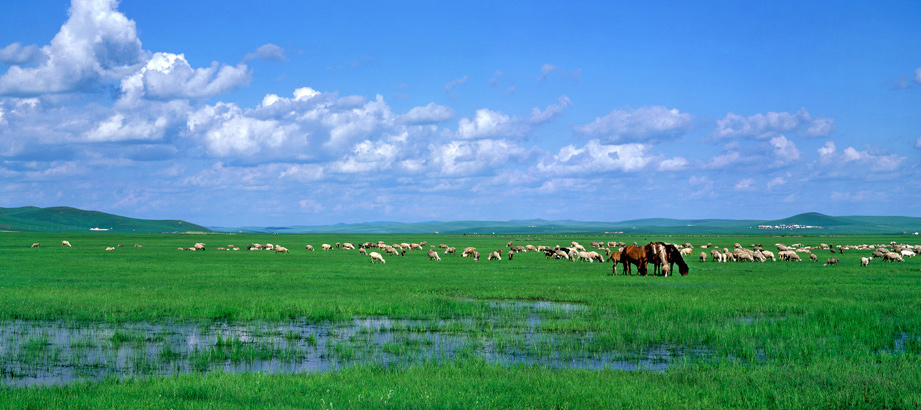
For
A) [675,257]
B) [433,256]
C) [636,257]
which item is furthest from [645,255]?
[433,256]

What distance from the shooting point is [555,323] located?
65.3ft

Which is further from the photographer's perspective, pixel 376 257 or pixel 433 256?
pixel 433 256

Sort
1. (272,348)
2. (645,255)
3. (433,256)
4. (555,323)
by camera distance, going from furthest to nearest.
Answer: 1. (433,256)
2. (645,255)
3. (555,323)
4. (272,348)

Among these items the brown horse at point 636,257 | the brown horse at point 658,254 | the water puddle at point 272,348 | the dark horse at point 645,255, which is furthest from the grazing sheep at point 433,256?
the water puddle at point 272,348

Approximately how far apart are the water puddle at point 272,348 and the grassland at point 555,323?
2.18ft

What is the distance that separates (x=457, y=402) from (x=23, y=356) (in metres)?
10.3

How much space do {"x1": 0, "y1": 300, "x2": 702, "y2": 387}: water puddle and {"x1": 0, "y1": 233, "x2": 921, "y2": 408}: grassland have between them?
2.18 ft

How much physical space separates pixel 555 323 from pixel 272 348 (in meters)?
8.14

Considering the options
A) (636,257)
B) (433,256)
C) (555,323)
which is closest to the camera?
(555,323)

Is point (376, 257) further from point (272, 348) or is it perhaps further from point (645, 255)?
point (272, 348)

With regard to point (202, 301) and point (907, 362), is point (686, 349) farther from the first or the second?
point (202, 301)

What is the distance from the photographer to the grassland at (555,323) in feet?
36.1

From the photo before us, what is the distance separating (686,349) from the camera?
16.1 meters

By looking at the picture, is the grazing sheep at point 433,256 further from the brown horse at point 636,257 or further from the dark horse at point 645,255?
the dark horse at point 645,255
